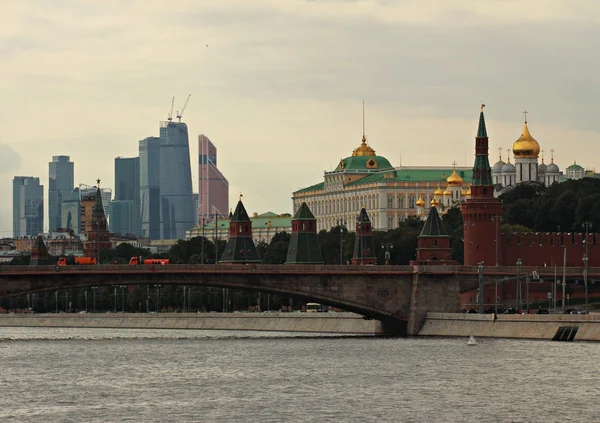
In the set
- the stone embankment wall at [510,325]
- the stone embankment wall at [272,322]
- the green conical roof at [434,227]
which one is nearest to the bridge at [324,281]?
the stone embankment wall at [510,325]

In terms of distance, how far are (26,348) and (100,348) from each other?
6.18m

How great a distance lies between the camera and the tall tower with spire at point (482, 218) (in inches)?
7721

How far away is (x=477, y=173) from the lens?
19700cm

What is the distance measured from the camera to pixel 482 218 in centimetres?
19750

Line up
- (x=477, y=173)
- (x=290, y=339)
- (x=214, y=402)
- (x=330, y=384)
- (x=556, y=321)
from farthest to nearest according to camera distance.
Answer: (x=477, y=173) < (x=290, y=339) < (x=556, y=321) < (x=330, y=384) < (x=214, y=402)

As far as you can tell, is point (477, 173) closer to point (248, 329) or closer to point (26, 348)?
point (248, 329)

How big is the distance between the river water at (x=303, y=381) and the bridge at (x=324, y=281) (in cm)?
465

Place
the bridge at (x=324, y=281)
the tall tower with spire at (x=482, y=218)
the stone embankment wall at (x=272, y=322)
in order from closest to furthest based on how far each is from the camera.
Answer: the bridge at (x=324, y=281) < the stone embankment wall at (x=272, y=322) < the tall tower with spire at (x=482, y=218)

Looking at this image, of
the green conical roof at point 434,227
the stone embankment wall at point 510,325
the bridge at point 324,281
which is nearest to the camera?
the stone embankment wall at point 510,325

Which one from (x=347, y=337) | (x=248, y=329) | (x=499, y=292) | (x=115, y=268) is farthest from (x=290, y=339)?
(x=499, y=292)

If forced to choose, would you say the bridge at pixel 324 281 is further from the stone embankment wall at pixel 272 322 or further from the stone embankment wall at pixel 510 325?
the stone embankment wall at pixel 272 322

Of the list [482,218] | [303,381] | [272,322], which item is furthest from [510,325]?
[482,218]

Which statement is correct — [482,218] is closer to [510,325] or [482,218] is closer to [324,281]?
[324,281]

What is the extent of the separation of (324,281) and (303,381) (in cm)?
4253
